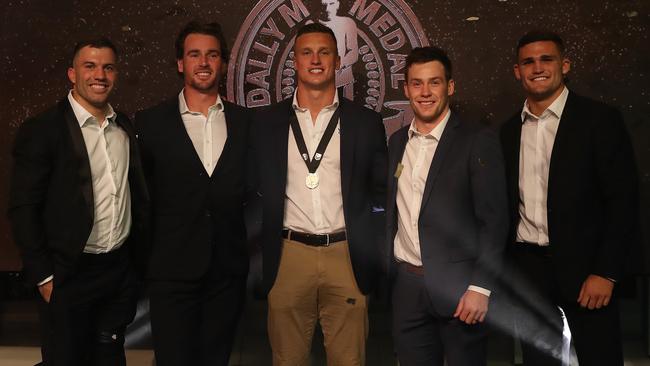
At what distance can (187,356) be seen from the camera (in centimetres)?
295

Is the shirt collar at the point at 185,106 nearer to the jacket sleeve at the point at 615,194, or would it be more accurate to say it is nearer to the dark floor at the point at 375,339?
the dark floor at the point at 375,339

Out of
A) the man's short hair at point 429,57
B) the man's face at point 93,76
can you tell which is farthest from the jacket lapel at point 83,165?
the man's short hair at point 429,57

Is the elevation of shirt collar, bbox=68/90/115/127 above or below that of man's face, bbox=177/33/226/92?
below

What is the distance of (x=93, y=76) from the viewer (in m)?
2.83

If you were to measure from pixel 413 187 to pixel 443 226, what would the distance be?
0.65 ft

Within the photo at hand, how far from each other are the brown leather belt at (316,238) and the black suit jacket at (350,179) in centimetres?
5

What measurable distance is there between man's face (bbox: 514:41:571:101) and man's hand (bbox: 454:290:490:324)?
94 cm

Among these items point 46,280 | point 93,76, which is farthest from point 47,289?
point 93,76

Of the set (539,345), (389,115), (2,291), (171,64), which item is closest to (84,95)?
(171,64)

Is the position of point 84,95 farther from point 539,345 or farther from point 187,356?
point 539,345

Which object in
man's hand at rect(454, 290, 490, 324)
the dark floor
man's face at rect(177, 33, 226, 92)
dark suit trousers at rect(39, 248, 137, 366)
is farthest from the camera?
the dark floor

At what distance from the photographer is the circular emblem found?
366 centimetres

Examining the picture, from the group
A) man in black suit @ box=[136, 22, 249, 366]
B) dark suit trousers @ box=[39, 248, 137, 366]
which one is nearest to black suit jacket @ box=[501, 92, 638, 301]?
man in black suit @ box=[136, 22, 249, 366]

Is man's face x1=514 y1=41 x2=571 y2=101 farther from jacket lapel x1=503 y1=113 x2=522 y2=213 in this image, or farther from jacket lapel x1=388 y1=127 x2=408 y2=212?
jacket lapel x1=388 y1=127 x2=408 y2=212
